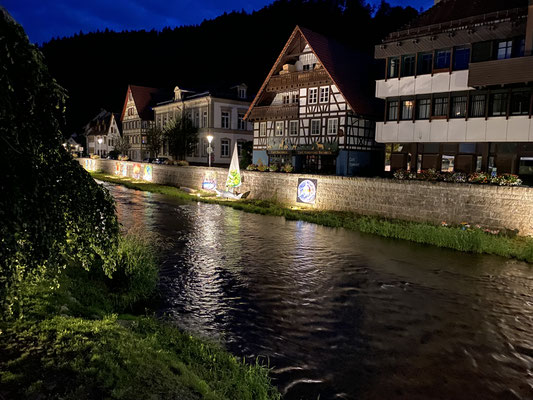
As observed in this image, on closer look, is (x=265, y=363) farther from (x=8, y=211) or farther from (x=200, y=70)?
(x=200, y=70)

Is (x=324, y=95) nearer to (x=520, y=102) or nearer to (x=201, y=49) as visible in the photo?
(x=520, y=102)

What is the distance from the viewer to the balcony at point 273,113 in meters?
37.5

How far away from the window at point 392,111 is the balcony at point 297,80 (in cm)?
563

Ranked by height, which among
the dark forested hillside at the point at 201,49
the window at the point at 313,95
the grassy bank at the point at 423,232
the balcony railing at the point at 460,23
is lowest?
the grassy bank at the point at 423,232

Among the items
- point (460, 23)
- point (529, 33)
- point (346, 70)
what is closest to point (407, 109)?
point (460, 23)

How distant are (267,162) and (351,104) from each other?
37.1 ft

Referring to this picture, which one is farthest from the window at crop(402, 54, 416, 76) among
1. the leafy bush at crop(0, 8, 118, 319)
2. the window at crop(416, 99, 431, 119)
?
the leafy bush at crop(0, 8, 118, 319)

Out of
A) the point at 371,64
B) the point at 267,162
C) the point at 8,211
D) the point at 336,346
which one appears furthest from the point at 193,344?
the point at 371,64

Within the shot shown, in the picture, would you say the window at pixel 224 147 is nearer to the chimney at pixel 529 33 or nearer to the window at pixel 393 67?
the window at pixel 393 67

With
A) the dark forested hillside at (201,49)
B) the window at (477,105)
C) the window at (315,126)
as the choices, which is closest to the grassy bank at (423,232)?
the window at (477,105)

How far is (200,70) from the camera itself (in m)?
90.4

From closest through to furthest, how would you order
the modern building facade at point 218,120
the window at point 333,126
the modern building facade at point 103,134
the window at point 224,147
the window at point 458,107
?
the window at point 458,107
the window at point 333,126
the modern building facade at point 218,120
the window at point 224,147
the modern building facade at point 103,134

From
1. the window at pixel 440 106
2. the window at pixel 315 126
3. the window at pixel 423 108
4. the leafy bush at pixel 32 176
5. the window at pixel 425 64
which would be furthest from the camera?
the window at pixel 315 126

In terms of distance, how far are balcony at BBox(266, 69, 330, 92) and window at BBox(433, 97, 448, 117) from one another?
892cm
